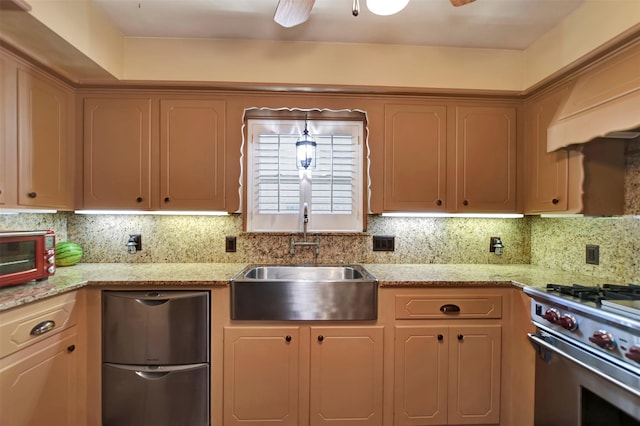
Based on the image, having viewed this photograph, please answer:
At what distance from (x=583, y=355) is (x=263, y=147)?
2170mm

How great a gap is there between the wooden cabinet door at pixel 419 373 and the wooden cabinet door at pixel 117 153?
75.5 inches

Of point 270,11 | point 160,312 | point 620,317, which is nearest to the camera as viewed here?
point 620,317

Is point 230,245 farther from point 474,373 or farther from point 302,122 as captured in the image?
point 474,373

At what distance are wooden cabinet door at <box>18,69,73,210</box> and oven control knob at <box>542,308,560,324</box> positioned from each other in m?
2.89

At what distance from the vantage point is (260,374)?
5.55 feet

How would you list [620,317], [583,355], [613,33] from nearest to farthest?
[620,317], [583,355], [613,33]

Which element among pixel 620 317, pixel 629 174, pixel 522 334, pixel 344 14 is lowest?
pixel 522 334

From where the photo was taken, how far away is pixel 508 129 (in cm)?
213

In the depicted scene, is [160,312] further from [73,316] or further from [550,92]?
[550,92]

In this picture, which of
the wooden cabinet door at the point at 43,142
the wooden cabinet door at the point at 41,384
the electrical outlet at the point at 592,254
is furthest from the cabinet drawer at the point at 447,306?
the wooden cabinet door at the point at 43,142

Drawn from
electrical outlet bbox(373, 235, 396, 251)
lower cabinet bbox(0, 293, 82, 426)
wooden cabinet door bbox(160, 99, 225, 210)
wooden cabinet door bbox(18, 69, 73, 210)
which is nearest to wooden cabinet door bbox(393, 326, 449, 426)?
electrical outlet bbox(373, 235, 396, 251)

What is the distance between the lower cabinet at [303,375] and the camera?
1.69m

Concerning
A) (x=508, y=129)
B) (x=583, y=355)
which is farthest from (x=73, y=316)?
(x=508, y=129)

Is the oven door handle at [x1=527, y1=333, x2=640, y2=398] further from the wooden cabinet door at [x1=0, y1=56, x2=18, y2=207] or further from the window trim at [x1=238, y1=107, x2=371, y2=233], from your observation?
the wooden cabinet door at [x1=0, y1=56, x2=18, y2=207]
